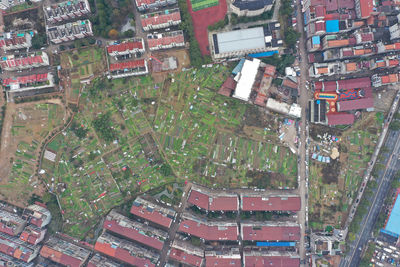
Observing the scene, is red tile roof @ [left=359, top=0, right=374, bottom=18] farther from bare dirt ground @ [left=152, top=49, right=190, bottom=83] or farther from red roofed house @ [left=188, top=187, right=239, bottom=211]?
red roofed house @ [left=188, top=187, right=239, bottom=211]

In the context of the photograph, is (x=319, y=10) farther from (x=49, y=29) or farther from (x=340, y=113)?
(x=49, y=29)

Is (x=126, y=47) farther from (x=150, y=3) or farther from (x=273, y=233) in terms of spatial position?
(x=273, y=233)

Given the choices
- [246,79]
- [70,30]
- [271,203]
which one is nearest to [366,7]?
[246,79]

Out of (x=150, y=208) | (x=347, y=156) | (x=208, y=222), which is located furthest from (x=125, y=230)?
(x=347, y=156)

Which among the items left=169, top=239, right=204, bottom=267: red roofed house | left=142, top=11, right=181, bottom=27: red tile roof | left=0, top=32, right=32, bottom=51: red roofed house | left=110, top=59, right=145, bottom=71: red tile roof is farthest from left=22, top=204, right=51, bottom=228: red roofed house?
left=142, top=11, right=181, bottom=27: red tile roof

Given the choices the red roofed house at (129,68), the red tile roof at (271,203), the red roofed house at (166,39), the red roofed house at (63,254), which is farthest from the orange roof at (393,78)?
the red roofed house at (63,254)
